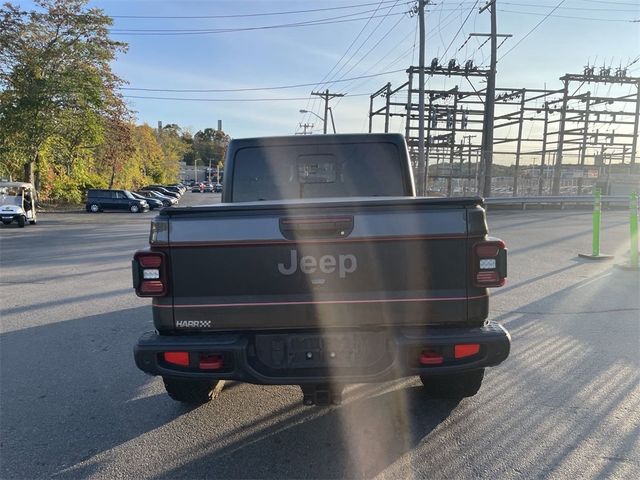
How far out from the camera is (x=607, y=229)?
18078 millimetres

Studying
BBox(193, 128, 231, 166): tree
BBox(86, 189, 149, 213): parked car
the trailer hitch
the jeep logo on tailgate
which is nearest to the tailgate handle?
the jeep logo on tailgate

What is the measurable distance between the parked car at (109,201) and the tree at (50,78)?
401 cm

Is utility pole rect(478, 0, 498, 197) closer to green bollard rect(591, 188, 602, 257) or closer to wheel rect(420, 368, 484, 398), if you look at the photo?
green bollard rect(591, 188, 602, 257)

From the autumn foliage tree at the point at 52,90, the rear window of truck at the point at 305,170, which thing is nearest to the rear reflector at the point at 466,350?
the rear window of truck at the point at 305,170

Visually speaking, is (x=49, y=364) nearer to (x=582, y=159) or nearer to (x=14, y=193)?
(x=14, y=193)

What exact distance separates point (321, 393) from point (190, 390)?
1.20 meters

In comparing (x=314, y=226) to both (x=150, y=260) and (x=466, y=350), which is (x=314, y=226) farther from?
(x=466, y=350)

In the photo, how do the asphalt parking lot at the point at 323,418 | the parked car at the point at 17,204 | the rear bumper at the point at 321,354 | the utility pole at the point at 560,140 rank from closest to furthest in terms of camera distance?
the rear bumper at the point at 321,354
the asphalt parking lot at the point at 323,418
the parked car at the point at 17,204
the utility pole at the point at 560,140

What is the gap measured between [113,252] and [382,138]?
1069 centimetres

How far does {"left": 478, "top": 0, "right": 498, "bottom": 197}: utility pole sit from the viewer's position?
24.2 m

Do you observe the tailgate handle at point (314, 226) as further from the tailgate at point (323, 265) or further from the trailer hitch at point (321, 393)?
the trailer hitch at point (321, 393)

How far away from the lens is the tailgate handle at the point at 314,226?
2916 millimetres

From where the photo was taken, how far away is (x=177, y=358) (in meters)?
2.97

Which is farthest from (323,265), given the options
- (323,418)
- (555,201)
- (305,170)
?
(555,201)
